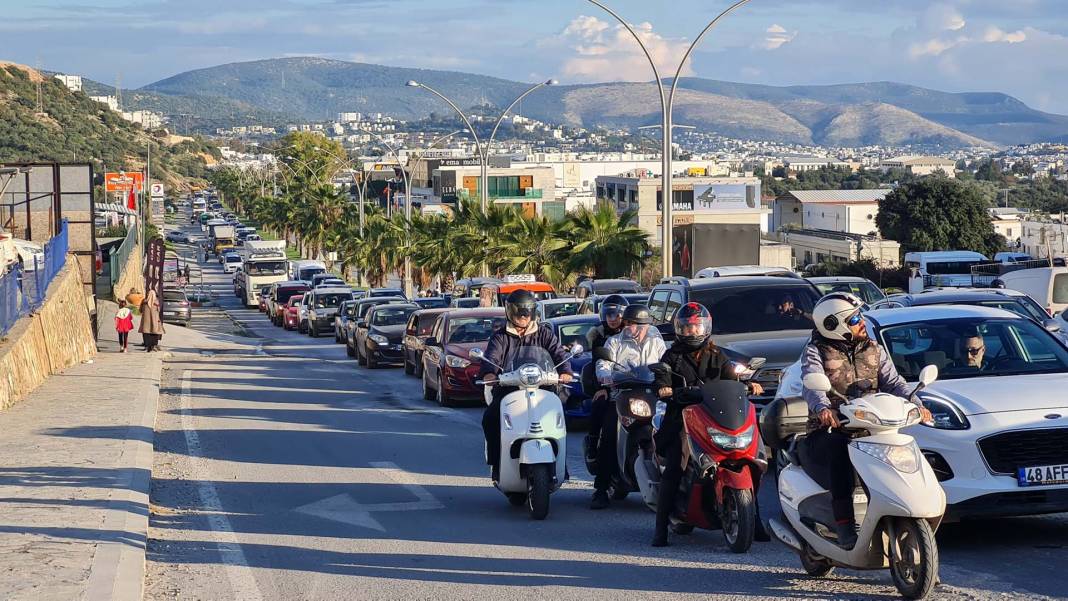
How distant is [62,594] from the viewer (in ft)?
26.2

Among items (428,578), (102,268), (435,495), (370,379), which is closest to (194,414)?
Answer: (370,379)

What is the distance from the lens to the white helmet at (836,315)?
322 inches

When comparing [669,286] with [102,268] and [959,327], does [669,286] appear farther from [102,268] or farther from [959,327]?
[102,268]

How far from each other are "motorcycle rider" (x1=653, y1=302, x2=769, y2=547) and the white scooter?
1.38 m

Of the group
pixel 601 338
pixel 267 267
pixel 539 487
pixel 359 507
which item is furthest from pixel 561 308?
pixel 267 267

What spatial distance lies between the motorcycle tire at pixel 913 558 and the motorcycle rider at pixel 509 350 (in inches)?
159

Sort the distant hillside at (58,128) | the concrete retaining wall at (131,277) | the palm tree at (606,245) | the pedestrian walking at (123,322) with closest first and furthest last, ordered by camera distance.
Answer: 1. the pedestrian walking at (123,322)
2. the palm tree at (606,245)
3. the concrete retaining wall at (131,277)
4. the distant hillside at (58,128)

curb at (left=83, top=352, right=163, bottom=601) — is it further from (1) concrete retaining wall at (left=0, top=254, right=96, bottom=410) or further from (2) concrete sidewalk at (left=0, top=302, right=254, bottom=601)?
(1) concrete retaining wall at (left=0, top=254, right=96, bottom=410)

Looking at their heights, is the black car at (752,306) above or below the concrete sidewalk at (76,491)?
above

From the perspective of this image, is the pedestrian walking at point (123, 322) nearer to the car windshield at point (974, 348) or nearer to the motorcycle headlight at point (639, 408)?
the motorcycle headlight at point (639, 408)

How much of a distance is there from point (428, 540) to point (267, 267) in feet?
221

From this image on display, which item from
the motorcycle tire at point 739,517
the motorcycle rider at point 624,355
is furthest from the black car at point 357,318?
the motorcycle tire at point 739,517

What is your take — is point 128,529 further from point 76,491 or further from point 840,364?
point 840,364

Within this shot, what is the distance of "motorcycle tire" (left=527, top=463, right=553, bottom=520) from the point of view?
1051 cm
